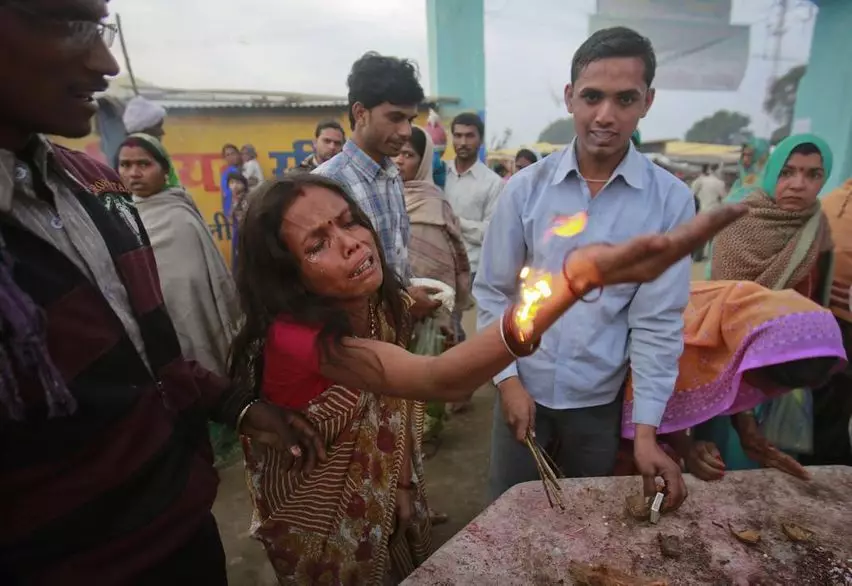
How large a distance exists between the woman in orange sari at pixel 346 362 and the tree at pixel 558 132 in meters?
8.84

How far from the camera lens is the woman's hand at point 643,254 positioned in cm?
82

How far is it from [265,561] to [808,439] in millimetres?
2772

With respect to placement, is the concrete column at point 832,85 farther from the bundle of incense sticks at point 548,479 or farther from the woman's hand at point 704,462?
the bundle of incense sticks at point 548,479

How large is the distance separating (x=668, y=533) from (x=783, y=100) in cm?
1007

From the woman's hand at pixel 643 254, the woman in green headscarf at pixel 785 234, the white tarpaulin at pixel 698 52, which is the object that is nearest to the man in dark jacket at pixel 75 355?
the woman's hand at pixel 643 254

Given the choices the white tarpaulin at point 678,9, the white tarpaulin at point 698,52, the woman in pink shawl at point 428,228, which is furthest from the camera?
the white tarpaulin at point 678,9

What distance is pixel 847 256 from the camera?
2.65m

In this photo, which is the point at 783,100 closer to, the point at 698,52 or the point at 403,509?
the point at 698,52

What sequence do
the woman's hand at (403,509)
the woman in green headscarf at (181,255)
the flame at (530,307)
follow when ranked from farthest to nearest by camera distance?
the woman in green headscarf at (181,255)
the woman's hand at (403,509)
the flame at (530,307)

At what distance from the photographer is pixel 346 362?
1.22 meters

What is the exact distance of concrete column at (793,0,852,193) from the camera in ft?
24.6

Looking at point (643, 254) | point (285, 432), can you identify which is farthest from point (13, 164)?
point (643, 254)

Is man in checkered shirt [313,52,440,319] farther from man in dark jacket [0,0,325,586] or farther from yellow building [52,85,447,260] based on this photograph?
yellow building [52,85,447,260]

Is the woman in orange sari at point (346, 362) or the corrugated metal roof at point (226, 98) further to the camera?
the corrugated metal roof at point (226, 98)
